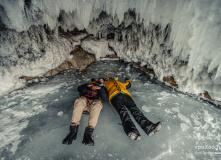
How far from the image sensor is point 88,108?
2609 millimetres

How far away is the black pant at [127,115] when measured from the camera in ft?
7.06

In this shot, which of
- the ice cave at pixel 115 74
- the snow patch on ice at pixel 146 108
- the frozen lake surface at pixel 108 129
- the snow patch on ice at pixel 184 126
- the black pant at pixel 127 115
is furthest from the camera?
the snow patch on ice at pixel 146 108

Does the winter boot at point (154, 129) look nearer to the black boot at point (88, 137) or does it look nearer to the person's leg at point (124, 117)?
the person's leg at point (124, 117)

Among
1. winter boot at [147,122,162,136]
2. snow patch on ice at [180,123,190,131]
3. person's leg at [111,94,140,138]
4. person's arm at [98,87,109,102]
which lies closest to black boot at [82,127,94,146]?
person's leg at [111,94,140,138]

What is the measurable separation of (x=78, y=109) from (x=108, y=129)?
809mm

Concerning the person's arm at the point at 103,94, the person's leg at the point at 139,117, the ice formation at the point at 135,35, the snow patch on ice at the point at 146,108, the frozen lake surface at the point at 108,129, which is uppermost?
the ice formation at the point at 135,35

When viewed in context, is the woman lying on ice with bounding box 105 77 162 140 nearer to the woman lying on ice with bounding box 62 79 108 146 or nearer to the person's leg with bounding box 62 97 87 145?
the woman lying on ice with bounding box 62 79 108 146

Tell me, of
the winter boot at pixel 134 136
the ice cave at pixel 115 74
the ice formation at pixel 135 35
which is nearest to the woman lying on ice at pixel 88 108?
the ice cave at pixel 115 74

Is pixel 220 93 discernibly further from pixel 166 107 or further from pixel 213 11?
pixel 213 11

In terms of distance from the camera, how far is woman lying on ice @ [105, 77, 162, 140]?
209cm

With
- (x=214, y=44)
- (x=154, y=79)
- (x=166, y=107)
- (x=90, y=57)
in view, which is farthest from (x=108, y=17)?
(x=166, y=107)

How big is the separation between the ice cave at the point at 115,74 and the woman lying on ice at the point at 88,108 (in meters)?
0.14

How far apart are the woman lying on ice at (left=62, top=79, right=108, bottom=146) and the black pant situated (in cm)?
41

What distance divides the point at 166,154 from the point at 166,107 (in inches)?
50.3
